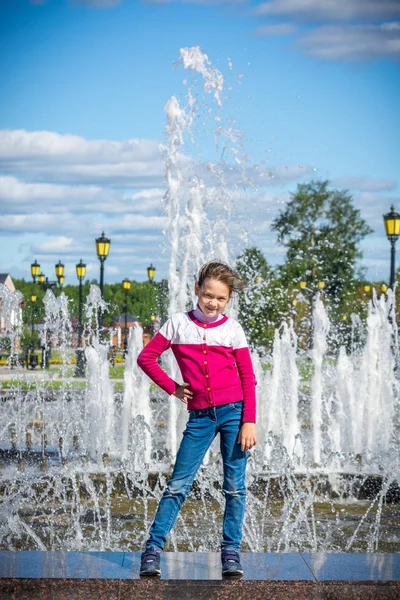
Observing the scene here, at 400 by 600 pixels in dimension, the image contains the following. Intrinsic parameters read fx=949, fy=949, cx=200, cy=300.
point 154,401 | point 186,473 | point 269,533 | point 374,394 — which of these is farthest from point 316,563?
point 154,401

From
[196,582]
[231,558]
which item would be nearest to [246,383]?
[231,558]

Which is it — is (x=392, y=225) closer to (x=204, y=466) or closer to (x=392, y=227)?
(x=392, y=227)

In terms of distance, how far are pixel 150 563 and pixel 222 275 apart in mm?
1276

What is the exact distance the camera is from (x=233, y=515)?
418cm

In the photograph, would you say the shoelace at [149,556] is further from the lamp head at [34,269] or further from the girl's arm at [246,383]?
the lamp head at [34,269]

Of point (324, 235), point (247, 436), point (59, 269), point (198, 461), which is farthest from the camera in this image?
point (324, 235)

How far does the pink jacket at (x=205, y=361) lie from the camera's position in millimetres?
4121

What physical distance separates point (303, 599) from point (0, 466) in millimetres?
5645

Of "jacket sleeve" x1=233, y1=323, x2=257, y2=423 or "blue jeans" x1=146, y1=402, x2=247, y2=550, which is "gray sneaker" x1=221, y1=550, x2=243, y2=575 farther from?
"jacket sleeve" x1=233, y1=323, x2=257, y2=423

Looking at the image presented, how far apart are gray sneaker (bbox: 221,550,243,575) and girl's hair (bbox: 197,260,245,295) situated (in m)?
1.14

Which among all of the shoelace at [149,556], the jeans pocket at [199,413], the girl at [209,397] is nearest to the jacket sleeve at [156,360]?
the girl at [209,397]

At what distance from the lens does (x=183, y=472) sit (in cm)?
414

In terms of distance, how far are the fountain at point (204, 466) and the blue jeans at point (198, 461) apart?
2.34 metres

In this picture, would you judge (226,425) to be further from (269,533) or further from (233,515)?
(269,533)
